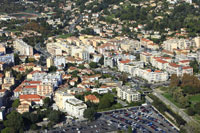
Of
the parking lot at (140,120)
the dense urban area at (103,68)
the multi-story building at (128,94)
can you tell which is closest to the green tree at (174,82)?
the dense urban area at (103,68)

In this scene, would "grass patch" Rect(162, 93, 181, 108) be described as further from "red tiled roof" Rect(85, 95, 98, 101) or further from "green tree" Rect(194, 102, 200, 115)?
"red tiled roof" Rect(85, 95, 98, 101)

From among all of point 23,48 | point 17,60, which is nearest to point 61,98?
point 17,60

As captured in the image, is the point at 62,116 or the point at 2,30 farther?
the point at 2,30

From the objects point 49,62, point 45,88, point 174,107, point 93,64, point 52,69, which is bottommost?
point 174,107

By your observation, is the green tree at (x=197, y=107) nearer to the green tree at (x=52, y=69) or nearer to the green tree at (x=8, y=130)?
the green tree at (x=8, y=130)

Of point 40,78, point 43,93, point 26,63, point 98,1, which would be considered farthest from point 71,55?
point 98,1

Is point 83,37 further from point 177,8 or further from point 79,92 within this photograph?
point 79,92

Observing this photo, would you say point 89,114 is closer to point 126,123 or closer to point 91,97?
point 126,123
